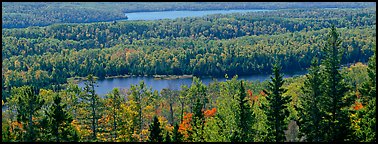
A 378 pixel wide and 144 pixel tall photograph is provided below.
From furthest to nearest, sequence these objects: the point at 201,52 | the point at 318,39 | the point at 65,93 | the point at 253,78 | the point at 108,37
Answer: the point at 108,37, the point at 318,39, the point at 201,52, the point at 253,78, the point at 65,93

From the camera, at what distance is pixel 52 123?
3706 cm

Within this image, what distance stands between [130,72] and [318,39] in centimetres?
5870

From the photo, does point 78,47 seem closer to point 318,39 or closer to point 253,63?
point 253,63

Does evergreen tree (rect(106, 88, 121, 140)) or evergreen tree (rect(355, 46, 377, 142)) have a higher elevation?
evergreen tree (rect(355, 46, 377, 142))

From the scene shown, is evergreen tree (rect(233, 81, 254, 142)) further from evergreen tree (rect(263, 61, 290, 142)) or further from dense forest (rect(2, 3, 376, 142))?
evergreen tree (rect(263, 61, 290, 142))

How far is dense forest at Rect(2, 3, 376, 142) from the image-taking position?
37625mm

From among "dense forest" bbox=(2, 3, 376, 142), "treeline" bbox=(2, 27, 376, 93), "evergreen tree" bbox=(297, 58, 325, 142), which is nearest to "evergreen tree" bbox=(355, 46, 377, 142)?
"dense forest" bbox=(2, 3, 376, 142)

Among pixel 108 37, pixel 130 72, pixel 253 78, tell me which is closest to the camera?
pixel 253 78

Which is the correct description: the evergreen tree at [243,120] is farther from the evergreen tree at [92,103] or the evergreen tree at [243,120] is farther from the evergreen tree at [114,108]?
the evergreen tree at [92,103]

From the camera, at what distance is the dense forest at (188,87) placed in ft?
123

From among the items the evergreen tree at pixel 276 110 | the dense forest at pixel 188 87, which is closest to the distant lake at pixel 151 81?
the dense forest at pixel 188 87

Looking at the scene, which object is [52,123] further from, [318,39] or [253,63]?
[318,39]

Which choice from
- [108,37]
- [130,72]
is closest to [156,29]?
[108,37]

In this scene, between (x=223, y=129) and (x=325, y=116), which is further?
(x=223, y=129)
